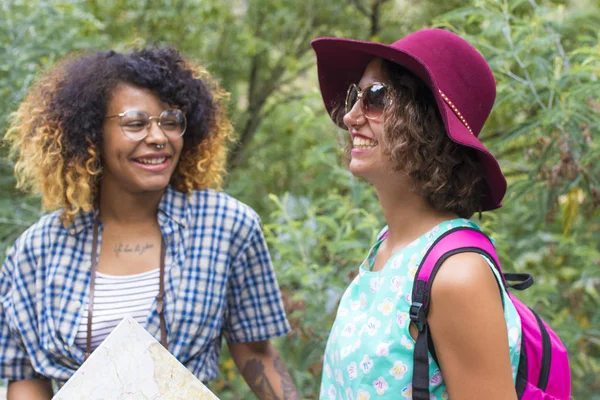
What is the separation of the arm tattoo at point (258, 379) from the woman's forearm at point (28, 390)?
2.24 ft

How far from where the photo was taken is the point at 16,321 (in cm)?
228

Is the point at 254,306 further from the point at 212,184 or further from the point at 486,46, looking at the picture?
the point at 486,46

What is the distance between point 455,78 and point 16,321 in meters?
1.59

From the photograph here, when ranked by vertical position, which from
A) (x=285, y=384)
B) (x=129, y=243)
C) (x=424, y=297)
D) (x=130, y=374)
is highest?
(x=424, y=297)

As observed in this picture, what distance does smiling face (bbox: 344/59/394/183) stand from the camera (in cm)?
176

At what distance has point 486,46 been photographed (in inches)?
117

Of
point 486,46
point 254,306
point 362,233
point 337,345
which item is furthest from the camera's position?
point 362,233

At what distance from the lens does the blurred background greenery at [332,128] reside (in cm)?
295

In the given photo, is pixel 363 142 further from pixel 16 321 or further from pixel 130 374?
pixel 16 321

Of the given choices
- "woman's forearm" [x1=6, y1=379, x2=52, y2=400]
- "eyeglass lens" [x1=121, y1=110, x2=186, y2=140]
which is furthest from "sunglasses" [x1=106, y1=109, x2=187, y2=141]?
"woman's forearm" [x1=6, y1=379, x2=52, y2=400]

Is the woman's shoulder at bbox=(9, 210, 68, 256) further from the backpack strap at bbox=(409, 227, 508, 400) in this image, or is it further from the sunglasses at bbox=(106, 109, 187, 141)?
the backpack strap at bbox=(409, 227, 508, 400)

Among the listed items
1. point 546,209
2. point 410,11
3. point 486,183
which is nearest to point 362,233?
point 546,209

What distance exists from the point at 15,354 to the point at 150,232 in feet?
1.96

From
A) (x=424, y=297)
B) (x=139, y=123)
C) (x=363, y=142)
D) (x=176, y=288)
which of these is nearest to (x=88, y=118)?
(x=139, y=123)
